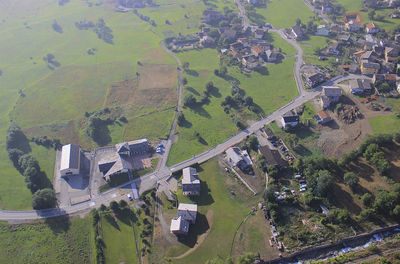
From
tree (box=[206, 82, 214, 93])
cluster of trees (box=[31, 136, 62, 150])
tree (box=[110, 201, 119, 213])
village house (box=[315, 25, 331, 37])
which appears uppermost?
village house (box=[315, 25, 331, 37])

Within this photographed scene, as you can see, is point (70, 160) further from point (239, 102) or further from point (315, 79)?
point (315, 79)

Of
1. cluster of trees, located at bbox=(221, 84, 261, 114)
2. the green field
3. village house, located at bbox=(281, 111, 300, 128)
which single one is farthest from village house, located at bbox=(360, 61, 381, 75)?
cluster of trees, located at bbox=(221, 84, 261, 114)

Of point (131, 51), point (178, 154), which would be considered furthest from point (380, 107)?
point (131, 51)

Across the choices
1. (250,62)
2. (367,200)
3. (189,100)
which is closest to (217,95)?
(189,100)

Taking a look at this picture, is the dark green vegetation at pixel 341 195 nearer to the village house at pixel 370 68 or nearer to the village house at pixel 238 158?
the village house at pixel 238 158

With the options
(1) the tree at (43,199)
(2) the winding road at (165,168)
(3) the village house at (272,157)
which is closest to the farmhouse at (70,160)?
(1) the tree at (43,199)

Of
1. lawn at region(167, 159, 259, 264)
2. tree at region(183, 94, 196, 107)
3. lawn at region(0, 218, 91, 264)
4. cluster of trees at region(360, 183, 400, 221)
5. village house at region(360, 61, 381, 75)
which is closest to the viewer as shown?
lawn at region(167, 159, 259, 264)

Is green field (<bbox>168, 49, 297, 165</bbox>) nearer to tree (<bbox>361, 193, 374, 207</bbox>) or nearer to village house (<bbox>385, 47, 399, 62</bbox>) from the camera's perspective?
village house (<bbox>385, 47, 399, 62</bbox>)
